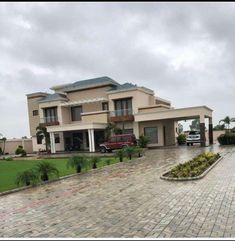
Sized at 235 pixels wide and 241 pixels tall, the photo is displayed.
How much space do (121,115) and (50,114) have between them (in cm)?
1196

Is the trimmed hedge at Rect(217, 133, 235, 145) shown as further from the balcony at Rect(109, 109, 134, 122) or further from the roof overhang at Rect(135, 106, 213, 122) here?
the balcony at Rect(109, 109, 134, 122)

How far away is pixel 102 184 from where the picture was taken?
11.8 metres

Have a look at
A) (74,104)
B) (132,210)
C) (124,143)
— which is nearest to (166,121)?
(124,143)

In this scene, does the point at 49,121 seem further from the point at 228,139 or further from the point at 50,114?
the point at 228,139

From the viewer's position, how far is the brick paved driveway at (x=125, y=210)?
605 cm

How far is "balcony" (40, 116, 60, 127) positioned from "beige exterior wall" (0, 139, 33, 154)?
6.94 m

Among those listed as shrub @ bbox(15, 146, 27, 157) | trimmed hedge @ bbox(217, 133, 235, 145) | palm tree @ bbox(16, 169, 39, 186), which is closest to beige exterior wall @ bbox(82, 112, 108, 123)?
shrub @ bbox(15, 146, 27, 157)

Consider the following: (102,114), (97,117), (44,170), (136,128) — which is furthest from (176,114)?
(44,170)

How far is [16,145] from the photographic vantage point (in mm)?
50219

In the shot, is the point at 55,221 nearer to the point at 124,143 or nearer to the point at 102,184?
the point at 102,184

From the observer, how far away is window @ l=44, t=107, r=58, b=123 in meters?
43.7

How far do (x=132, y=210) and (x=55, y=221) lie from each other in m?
1.82

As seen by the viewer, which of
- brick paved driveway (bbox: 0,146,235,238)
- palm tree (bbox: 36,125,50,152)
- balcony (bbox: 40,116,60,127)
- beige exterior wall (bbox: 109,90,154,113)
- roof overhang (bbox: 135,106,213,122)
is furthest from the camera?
balcony (bbox: 40,116,60,127)

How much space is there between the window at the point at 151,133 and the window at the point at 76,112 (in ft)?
34.3
